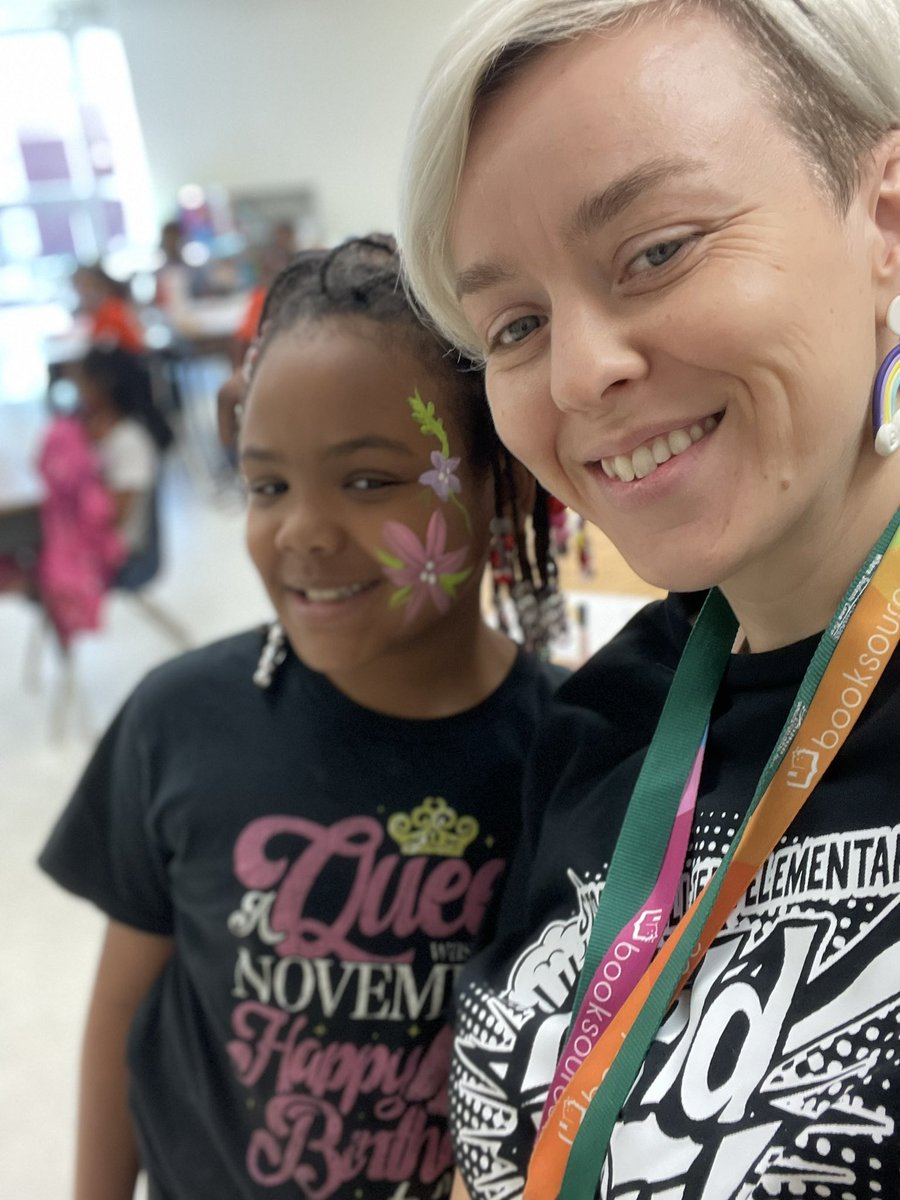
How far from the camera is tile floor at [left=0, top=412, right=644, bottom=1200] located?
6.33ft

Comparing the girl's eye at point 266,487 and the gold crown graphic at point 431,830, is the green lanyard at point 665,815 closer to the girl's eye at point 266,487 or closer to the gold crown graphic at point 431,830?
the gold crown graphic at point 431,830

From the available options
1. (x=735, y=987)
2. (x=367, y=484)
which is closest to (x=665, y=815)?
(x=735, y=987)

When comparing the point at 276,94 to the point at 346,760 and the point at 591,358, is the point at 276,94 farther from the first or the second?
the point at 591,358

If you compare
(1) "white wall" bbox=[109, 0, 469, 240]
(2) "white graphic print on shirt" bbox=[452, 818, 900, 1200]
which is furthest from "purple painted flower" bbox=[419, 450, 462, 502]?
(1) "white wall" bbox=[109, 0, 469, 240]

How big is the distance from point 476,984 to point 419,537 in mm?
361

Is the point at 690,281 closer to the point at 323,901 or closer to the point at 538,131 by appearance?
the point at 538,131

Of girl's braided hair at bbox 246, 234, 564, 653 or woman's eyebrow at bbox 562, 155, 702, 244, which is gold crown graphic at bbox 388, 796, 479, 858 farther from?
woman's eyebrow at bbox 562, 155, 702, 244

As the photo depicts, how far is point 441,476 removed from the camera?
33.9 inches

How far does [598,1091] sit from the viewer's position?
64 cm

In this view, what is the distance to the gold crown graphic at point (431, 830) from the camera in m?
0.90

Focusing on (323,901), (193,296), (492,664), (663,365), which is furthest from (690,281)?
(193,296)

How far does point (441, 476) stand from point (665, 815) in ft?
1.10

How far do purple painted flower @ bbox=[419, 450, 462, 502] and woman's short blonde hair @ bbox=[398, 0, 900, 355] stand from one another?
0.27 m

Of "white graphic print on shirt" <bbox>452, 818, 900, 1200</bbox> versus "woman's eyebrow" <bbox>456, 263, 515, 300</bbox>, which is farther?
"woman's eyebrow" <bbox>456, 263, 515, 300</bbox>
